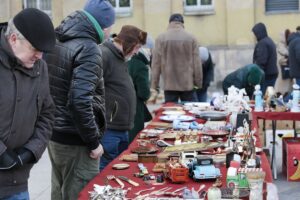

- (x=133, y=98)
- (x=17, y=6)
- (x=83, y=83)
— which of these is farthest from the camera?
(x=17, y=6)

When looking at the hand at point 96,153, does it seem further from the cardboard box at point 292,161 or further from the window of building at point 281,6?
the window of building at point 281,6

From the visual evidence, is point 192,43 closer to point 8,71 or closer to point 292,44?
point 292,44

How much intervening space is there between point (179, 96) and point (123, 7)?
6541 millimetres

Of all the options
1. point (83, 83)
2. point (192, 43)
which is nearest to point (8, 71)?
point (83, 83)

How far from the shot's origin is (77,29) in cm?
362

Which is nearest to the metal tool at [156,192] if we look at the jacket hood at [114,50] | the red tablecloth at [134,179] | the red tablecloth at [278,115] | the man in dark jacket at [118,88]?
the red tablecloth at [134,179]

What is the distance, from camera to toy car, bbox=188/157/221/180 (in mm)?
3297

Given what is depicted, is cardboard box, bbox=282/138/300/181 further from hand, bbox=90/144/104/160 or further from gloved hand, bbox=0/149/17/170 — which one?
gloved hand, bbox=0/149/17/170

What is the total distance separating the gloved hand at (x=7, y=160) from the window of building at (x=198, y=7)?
36.2 ft

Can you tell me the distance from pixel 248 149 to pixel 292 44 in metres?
5.49

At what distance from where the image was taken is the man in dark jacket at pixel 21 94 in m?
2.85

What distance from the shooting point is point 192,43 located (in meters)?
7.67

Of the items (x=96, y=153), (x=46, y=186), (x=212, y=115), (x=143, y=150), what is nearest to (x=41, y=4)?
(x=46, y=186)

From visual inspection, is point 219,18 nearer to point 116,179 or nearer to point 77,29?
point 77,29
